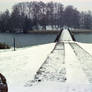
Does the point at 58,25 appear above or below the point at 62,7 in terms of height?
below

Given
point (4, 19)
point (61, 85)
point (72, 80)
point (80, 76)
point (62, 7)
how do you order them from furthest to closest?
point (62, 7) → point (4, 19) → point (80, 76) → point (72, 80) → point (61, 85)

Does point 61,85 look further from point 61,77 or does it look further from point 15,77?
point 15,77

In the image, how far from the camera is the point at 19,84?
6879mm

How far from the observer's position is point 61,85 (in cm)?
676

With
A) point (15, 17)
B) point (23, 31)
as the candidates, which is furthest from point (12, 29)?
point (15, 17)

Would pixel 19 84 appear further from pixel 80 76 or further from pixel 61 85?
pixel 80 76

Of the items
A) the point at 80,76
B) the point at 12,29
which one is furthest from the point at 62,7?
the point at 80,76

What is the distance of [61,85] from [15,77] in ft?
5.23

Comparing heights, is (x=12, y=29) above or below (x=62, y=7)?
below

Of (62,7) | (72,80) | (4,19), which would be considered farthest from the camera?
(62,7)

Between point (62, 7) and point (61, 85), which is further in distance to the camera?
point (62, 7)

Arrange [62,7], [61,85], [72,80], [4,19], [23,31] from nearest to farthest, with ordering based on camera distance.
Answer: [61,85] → [72,80] → [23,31] → [4,19] → [62,7]

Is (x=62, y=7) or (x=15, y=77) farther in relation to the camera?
(x=62, y=7)

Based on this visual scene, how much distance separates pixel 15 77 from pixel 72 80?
63.3 inches
